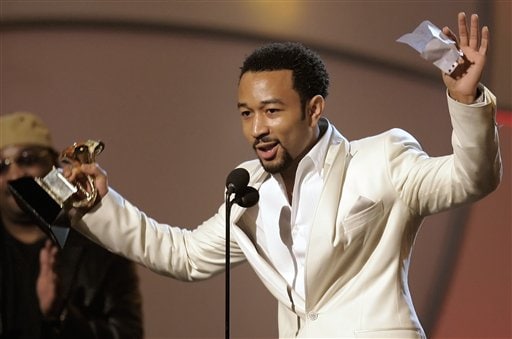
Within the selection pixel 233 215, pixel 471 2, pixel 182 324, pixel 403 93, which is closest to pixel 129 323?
pixel 182 324

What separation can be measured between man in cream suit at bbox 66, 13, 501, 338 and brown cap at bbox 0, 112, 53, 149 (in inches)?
35.4

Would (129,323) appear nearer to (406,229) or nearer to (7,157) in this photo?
(7,157)

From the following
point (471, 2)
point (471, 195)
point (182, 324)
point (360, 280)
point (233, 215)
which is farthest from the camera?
point (182, 324)

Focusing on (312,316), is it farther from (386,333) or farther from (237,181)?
(237,181)

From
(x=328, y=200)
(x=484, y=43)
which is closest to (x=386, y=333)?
(x=328, y=200)

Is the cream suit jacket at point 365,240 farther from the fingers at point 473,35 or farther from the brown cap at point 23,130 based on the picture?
the brown cap at point 23,130

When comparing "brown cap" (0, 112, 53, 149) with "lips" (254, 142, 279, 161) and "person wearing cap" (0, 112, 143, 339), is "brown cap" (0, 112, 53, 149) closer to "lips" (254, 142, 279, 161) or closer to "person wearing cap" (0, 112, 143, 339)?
"person wearing cap" (0, 112, 143, 339)

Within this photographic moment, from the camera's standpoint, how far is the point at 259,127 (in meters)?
2.20

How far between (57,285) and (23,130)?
0.56 m

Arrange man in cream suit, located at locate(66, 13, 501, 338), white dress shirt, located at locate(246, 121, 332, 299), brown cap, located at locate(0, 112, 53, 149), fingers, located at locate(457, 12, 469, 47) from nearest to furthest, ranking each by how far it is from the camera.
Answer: fingers, located at locate(457, 12, 469, 47) → man in cream suit, located at locate(66, 13, 501, 338) → white dress shirt, located at locate(246, 121, 332, 299) → brown cap, located at locate(0, 112, 53, 149)

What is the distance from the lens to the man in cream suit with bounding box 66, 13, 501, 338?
1995 millimetres

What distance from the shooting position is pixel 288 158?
222cm

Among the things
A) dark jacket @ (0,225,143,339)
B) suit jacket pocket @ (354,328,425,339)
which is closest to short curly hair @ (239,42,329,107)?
suit jacket pocket @ (354,328,425,339)

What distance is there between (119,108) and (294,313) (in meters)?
1.27
